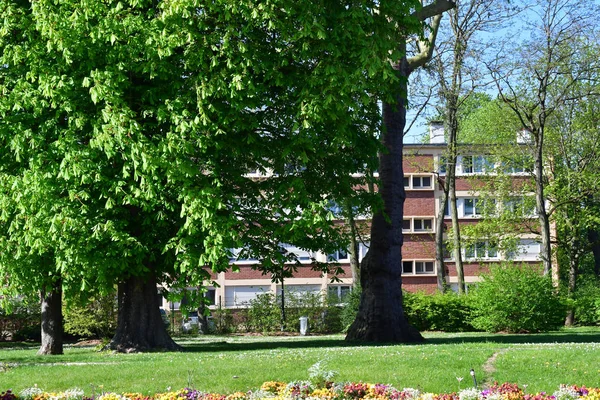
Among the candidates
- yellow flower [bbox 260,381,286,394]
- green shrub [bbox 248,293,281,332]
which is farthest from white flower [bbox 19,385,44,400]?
green shrub [bbox 248,293,281,332]

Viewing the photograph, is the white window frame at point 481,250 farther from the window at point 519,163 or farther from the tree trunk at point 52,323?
the tree trunk at point 52,323

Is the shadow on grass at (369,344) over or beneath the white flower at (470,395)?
beneath

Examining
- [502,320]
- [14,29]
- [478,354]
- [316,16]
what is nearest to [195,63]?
[316,16]

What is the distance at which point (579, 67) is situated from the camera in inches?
1446

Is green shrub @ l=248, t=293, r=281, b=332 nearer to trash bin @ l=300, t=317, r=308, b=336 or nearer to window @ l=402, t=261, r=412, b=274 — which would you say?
trash bin @ l=300, t=317, r=308, b=336

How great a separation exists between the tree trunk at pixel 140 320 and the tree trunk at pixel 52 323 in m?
1.67

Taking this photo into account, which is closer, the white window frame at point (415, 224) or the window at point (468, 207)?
the white window frame at point (415, 224)

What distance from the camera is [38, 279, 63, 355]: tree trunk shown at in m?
22.1

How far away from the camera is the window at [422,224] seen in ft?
186

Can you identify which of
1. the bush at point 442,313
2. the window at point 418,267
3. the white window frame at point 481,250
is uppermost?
the white window frame at point 481,250

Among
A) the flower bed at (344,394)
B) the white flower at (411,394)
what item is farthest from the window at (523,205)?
the white flower at (411,394)

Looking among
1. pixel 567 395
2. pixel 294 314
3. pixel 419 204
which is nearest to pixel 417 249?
pixel 419 204

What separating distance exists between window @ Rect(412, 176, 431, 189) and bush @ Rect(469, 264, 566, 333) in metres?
25.3

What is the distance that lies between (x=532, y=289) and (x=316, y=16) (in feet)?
52.4
